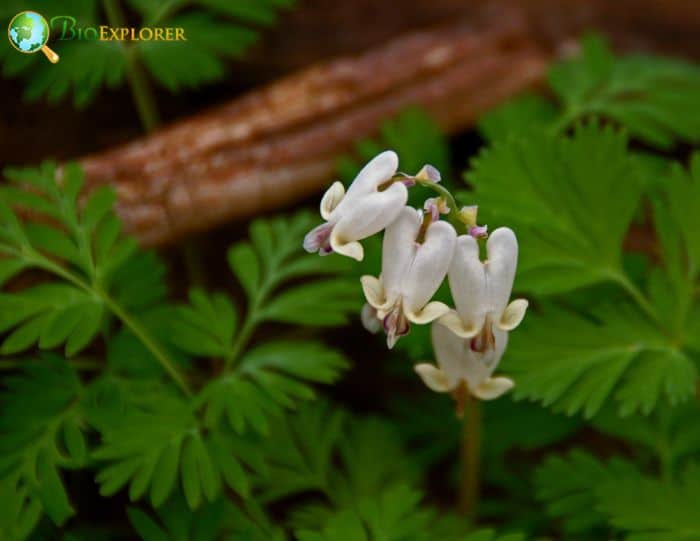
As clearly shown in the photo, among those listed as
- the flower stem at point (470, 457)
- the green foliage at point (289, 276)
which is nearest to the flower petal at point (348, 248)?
the green foliage at point (289, 276)

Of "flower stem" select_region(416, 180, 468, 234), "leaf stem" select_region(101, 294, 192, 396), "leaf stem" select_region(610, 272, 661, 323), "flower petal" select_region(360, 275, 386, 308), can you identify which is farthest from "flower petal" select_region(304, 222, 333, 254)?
"leaf stem" select_region(610, 272, 661, 323)

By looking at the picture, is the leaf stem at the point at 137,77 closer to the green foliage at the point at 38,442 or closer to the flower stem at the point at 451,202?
the green foliage at the point at 38,442

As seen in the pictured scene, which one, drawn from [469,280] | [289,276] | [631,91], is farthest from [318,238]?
[631,91]

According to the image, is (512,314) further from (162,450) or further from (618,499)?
(162,450)

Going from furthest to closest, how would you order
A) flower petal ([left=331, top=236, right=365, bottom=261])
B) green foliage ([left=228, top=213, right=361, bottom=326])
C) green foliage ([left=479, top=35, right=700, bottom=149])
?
A: green foliage ([left=479, top=35, right=700, bottom=149])
green foliage ([left=228, top=213, right=361, bottom=326])
flower petal ([left=331, top=236, right=365, bottom=261])

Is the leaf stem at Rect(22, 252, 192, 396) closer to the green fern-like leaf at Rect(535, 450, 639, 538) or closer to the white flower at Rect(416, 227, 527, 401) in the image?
the white flower at Rect(416, 227, 527, 401)

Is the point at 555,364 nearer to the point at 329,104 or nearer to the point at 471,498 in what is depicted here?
the point at 471,498
